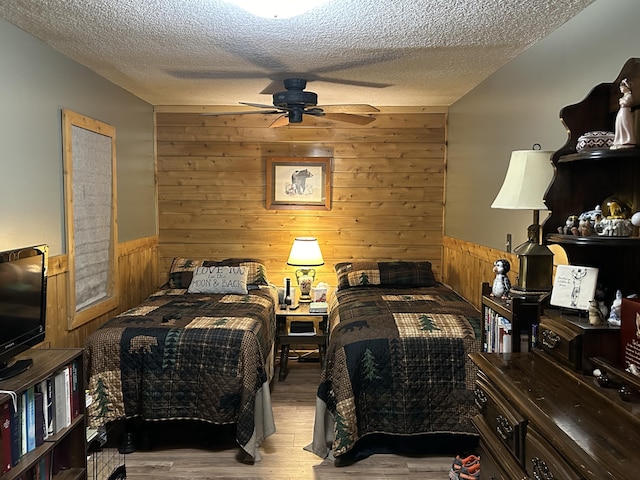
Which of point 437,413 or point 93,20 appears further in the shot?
point 437,413

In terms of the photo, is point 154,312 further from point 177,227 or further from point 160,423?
point 177,227

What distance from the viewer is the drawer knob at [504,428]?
1.69 metres

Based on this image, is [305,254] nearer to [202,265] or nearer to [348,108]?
[202,265]

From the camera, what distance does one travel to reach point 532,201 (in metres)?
2.28

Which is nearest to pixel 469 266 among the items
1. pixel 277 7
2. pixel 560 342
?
pixel 560 342

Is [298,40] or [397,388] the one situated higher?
[298,40]

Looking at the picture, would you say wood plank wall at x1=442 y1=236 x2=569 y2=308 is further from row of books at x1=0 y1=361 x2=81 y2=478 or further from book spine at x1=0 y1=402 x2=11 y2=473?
book spine at x1=0 y1=402 x2=11 y2=473

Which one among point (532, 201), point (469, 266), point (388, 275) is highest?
point (532, 201)

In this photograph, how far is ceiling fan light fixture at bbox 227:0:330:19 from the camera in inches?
91.0

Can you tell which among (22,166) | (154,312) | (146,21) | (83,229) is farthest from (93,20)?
(154,312)

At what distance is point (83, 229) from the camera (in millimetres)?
3578

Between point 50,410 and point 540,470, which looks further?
point 50,410

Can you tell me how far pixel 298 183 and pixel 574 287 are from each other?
343 centimetres

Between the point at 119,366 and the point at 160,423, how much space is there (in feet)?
1.76
